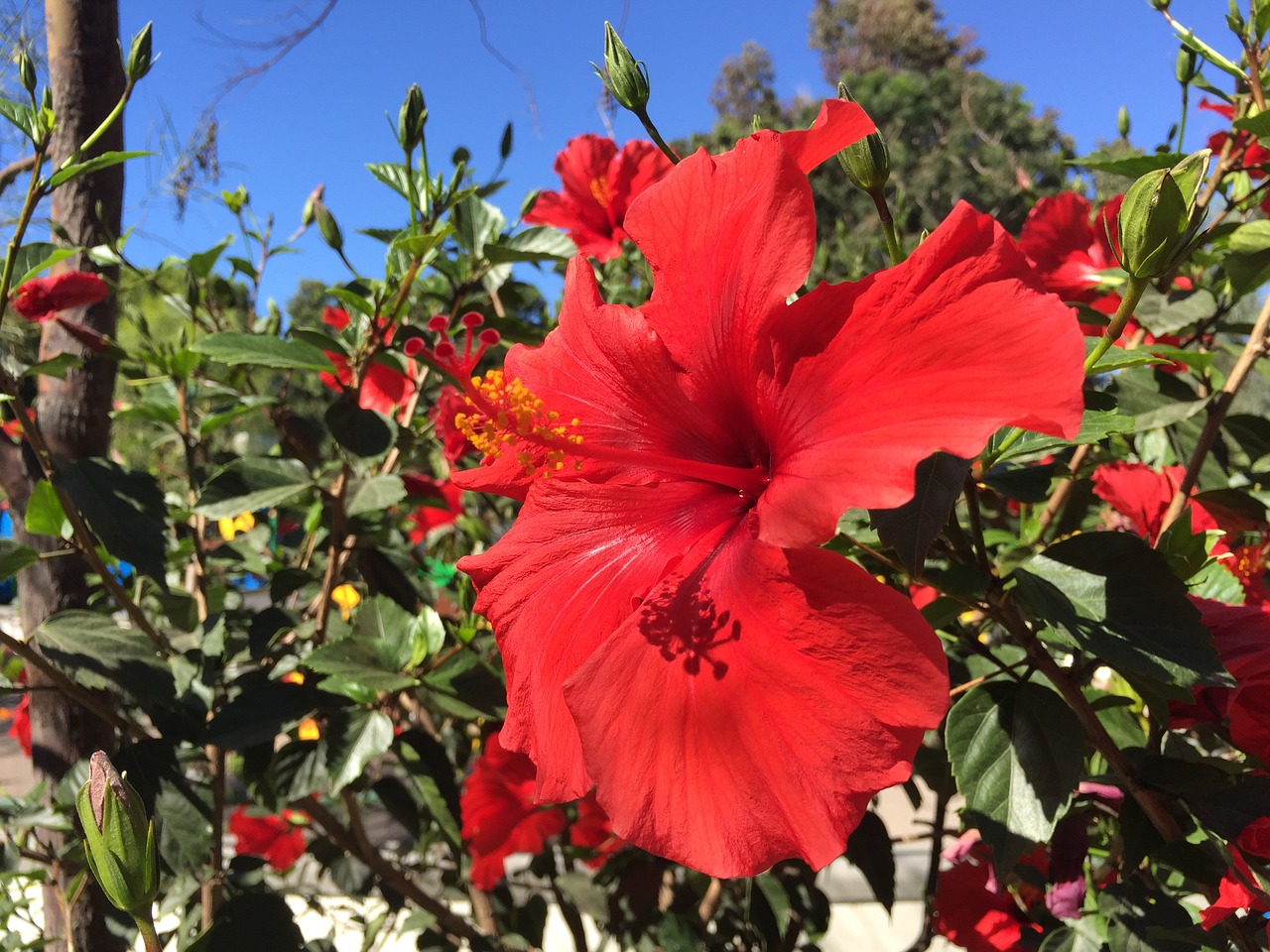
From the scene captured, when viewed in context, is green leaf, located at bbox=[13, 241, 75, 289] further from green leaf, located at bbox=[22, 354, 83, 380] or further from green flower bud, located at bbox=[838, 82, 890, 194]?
green flower bud, located at bbox=[838, 82, 890, 194]

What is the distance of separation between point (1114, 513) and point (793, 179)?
3.44 ft

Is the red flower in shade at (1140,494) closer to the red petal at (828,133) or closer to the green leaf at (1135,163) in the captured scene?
the green leaf at (1135,163)

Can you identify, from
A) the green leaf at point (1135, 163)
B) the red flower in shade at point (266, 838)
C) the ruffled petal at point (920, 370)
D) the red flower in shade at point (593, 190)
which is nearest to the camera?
the ruffled petal at point (920, 370)

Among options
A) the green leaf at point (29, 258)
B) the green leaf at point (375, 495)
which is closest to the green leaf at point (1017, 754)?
the green leaf at point (375, 495)

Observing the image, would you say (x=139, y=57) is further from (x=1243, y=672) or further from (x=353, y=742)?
(x=1243, y=672)

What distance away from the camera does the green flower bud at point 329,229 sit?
135 cm

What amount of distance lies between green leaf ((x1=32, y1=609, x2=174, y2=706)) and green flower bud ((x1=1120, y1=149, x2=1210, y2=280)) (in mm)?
1124

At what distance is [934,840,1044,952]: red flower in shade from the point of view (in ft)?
3.32

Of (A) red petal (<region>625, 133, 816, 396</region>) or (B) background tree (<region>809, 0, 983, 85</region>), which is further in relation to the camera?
(B) background tree (<region>809, 0, 983, 85</region>)

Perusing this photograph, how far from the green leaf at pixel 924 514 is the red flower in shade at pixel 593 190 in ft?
3.49

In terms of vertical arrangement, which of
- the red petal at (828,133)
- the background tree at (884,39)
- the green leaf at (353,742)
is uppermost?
the background tree at (884,39)

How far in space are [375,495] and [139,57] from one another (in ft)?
2.08

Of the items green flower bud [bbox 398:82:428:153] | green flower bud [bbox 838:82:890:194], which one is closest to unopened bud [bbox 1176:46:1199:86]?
green flower bud [bbox 838:82:890:194]

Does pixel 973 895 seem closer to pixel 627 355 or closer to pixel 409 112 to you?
pixel 627 355
